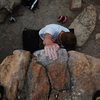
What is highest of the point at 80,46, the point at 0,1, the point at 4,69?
the point at 0,1

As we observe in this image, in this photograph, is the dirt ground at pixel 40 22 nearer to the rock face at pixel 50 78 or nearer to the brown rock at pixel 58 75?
the rock face at pixel 50 78

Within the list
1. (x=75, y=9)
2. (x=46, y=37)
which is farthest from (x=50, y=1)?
(x=46, y=37)

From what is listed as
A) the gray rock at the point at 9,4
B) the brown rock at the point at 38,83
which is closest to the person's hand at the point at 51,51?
the brown rock at the point at 38,83

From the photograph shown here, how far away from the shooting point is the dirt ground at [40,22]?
6355 millimetres

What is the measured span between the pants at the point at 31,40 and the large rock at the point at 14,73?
1769 mm

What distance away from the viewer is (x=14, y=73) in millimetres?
4281

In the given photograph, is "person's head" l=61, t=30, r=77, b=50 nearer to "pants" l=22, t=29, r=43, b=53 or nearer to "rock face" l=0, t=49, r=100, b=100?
"rock face" l=0, t=49, r=100, b=100

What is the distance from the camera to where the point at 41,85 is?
425cm

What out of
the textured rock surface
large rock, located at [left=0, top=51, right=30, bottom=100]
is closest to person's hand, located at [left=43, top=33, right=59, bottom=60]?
large rock, located at [left=0, top=51, right=30, bottom=100]

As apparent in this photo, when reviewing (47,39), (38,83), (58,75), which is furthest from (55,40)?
(38,83)

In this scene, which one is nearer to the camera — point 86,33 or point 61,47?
point 61,47

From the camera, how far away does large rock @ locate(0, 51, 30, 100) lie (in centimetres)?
425

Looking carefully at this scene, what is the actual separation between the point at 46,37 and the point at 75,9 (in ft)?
7.11

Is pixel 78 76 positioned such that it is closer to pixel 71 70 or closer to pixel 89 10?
pixel 71 70
